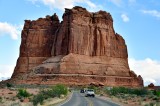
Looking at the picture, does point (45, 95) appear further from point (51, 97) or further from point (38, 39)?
point (38, 39)

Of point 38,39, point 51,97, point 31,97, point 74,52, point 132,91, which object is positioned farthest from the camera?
point 38,39

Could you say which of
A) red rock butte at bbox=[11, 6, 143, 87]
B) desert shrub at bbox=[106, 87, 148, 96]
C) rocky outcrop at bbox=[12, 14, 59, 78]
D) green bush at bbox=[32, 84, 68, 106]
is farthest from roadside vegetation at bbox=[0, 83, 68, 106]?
rocky outcrop at bbox=[12, 14, 59, 78]

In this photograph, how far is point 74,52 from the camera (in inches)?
5507

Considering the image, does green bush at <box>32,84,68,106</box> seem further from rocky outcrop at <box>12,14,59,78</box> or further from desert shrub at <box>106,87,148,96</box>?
rocky outcrop at <box>12,14,59,78</box>

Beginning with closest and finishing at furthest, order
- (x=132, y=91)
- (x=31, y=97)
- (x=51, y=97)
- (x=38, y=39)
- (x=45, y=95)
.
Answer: (x=31, y=97) → (x=45, y=95) → (x=51, y=97) → (x=132, y=91) → (x=38, y=39)

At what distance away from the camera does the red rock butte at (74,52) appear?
131 meters

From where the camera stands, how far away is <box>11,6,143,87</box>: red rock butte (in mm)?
131125

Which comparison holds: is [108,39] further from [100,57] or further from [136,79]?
[136,79]

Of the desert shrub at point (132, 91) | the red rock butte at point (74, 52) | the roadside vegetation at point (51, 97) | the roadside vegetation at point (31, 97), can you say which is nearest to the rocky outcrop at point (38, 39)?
the red rock butte at point (74, 52)

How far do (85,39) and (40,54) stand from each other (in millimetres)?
21197

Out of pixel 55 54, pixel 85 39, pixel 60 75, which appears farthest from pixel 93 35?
pixel 60 75

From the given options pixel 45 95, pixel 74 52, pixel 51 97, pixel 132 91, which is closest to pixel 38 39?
pixel 74 52

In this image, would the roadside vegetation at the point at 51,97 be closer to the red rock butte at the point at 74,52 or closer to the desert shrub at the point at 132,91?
the desert shrub at the point at 132,91

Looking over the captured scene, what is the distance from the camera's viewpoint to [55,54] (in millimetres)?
148250
